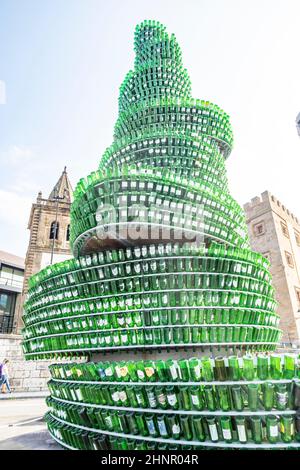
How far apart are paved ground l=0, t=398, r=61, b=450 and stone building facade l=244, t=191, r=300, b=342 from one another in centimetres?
1925

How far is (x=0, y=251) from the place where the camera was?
4353 centimetres

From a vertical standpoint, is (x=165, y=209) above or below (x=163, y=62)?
below

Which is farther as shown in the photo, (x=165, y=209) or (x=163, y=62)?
(x=163, y=62)

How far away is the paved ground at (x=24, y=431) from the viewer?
4.79 m

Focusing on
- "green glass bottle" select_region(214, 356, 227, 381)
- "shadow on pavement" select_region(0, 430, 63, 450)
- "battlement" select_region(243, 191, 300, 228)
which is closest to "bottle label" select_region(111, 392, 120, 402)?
"green glass bottle" select_region(214, 356, 227, 381)

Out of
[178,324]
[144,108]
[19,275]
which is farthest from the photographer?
[19,275]

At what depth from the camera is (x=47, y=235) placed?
1341 inches

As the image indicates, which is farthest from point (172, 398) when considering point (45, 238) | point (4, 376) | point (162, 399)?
point (45, 238)

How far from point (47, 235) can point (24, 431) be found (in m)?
29.8

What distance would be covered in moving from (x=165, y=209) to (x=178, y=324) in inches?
75.3

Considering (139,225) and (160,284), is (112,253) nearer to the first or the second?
(139,225)

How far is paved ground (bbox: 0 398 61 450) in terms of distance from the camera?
15.7 ft

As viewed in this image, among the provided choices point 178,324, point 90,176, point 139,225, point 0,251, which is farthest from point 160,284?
point 0,251

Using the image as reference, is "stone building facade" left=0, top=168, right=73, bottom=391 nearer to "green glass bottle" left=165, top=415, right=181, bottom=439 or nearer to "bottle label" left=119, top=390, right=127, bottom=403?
"bottle label" left=119, top=390, right=127, bottom=403
